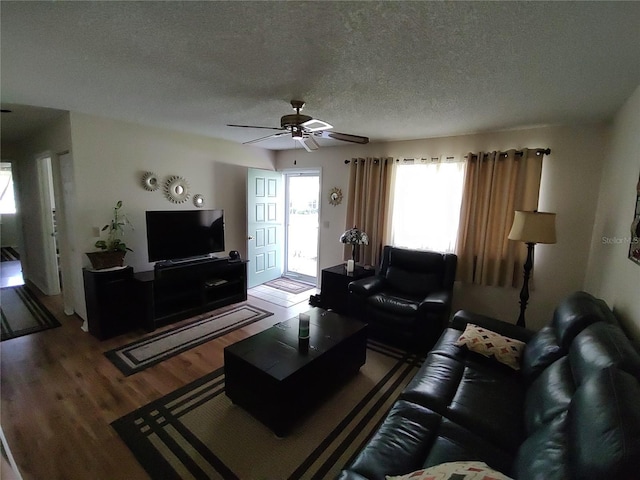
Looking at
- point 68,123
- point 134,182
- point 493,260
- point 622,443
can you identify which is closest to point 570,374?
point 622,443

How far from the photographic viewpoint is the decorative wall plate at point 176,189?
395 cm

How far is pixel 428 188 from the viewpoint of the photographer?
13.0 ft

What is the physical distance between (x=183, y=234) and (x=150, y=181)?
2.51ft

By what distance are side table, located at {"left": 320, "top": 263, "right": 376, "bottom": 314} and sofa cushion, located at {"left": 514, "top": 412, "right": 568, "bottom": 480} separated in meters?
2.66

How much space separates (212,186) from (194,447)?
350 cm

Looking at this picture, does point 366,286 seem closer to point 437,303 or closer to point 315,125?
point 437,303

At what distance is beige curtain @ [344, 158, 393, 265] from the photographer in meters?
4.24

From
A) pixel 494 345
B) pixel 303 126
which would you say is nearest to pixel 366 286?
pixel 494 345

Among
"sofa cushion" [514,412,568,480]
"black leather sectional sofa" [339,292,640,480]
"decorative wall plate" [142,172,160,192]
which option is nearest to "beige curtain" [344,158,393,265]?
"black leather sectional sofa" [339,292,640,480]

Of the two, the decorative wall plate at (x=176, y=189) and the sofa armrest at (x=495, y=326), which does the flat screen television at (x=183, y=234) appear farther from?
the sofa armrest at (x=495, y=326)

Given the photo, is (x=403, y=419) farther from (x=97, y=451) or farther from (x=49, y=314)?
(x=49, y=314)

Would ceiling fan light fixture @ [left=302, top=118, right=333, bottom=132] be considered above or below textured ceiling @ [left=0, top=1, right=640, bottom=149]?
below

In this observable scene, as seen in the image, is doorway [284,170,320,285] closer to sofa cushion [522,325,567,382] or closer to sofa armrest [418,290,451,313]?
sofa armrest [418,290,451,313]

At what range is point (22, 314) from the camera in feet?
12.2
